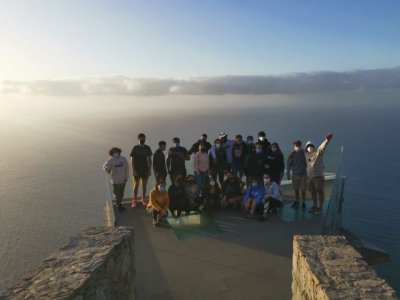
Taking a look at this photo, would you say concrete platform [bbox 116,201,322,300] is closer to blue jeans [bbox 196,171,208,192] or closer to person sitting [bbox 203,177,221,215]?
person sitting [bbox 203,177,221,215]

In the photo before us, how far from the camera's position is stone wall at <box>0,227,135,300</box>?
11.0 ft

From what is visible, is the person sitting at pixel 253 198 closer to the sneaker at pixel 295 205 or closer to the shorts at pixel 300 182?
the shorts at pixel 300 182

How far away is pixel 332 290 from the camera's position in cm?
362

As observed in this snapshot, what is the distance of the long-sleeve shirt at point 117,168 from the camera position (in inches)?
385

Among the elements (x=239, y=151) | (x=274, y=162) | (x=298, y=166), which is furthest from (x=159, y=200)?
(x=298, y=166)

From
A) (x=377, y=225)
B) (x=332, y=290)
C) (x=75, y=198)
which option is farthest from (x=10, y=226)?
(x=332, y=290)

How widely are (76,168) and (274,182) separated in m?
95.7

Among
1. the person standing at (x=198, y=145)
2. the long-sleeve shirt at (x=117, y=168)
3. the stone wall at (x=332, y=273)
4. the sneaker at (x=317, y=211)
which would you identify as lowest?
the sneaker at (x=317, y=211)

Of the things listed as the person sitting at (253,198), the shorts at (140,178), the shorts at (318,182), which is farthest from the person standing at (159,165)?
the shorts at (318,182)

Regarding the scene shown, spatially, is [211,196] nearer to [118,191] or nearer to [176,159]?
[176,159]

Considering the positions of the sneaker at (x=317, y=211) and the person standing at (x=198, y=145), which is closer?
the sneaker at (x=317, y=211)

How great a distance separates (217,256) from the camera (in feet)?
24.4

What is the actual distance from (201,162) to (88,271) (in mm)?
6774

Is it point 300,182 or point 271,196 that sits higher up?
point 300,182
